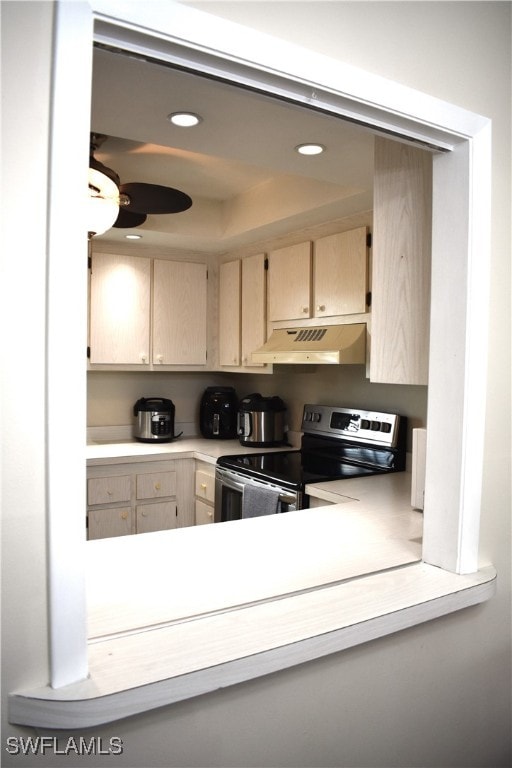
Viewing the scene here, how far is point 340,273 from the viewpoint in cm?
299

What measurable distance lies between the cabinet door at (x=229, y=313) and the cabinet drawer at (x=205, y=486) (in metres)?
0.78

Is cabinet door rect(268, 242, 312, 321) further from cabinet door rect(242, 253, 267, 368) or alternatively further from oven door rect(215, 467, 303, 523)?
oven door rect(215, 467, 303, 523)

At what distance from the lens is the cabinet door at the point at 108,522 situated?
3391 millimetres

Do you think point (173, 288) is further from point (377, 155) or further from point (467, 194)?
point (467, 194)

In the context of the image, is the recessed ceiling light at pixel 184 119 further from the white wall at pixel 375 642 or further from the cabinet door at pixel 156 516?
the cabinet door at pixel 156 516

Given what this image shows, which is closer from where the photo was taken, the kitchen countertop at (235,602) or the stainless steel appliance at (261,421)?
the kitchen countertop at (235,602)

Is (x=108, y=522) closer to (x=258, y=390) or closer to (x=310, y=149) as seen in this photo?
(x=258, y=390)

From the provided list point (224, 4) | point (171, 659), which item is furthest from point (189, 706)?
point (224, 4)

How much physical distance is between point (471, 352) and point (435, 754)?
1003 mm

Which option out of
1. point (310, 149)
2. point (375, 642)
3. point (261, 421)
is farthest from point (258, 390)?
point (375, 642)

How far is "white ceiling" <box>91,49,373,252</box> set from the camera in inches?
64.1

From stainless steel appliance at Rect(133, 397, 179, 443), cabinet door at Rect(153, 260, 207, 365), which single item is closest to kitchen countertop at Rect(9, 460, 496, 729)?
stainless steel appliance at Rect(133, 397, 179, 443)

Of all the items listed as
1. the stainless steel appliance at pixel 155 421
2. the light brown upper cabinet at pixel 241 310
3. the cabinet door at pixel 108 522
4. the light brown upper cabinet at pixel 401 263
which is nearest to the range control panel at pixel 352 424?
the light brown upper cabinet at pixel 241 310

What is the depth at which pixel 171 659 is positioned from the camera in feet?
3.29
